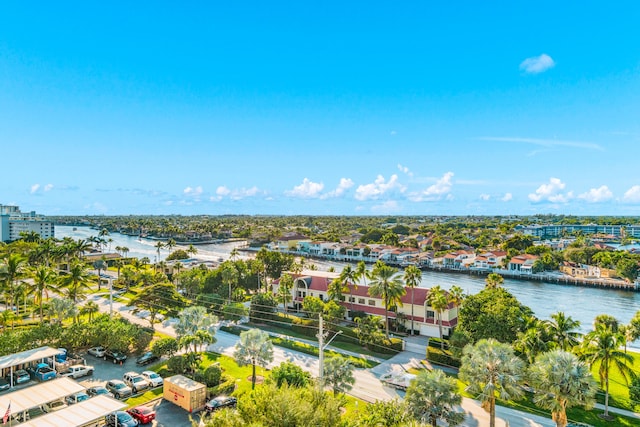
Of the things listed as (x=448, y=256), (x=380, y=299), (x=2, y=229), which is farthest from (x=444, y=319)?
(x=2, y=229)

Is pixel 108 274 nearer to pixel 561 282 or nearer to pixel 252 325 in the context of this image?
pixel 252 325

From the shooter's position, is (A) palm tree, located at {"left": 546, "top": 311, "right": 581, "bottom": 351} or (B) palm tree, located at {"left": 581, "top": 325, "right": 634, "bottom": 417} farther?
(A) palm tree, located at {"left": 546, "top": 311, "right": 581, "bottom": 351}

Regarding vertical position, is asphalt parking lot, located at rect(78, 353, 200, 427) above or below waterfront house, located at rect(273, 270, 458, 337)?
below

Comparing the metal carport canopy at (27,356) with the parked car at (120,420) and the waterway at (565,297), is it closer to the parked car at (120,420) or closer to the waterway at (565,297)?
the parked car at (120,420)

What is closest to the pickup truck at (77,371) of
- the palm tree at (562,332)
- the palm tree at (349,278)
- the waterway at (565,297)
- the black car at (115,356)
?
the black car at (115,356)

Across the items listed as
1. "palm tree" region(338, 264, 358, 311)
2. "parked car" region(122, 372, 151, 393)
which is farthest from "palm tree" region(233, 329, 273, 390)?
"palm tree" region(338, 264, 358, 311)

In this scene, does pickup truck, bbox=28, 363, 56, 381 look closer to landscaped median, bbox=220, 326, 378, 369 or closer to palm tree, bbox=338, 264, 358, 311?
landscaped median, bbox=220, 326, 378, 369
